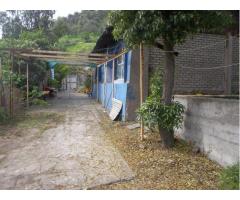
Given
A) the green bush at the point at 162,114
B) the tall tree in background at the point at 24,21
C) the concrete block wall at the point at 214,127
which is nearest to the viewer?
the concrete block wall at the point at 214,127

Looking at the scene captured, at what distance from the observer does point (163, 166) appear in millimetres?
5254

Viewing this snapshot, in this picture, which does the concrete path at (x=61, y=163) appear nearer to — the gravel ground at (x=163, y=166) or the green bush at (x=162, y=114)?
the gravel ground at (x=163, y=166)

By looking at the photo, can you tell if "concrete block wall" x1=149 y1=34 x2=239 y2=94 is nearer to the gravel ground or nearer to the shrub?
the gravel ground

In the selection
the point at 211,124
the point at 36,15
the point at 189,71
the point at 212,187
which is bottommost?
the point at 212,187

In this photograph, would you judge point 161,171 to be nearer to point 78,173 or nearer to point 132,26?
point 78,173

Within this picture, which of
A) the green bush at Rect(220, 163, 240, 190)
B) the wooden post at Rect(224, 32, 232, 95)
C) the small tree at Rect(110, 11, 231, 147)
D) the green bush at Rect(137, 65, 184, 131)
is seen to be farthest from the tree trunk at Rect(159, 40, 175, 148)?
the wooden post at Rect(224, 32, 232, 95)

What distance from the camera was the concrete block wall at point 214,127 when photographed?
15.8 ft

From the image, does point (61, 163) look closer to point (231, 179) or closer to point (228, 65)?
point (231, 179)

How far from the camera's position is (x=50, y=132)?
8.44m

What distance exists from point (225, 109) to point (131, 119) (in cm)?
503

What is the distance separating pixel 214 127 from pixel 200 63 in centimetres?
518

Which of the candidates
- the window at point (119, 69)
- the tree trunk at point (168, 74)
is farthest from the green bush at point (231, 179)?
the window at point (119, 69)

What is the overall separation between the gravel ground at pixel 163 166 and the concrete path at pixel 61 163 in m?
0.21

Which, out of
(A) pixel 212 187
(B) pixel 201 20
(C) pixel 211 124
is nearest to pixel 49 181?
(A) pixel 212 187
